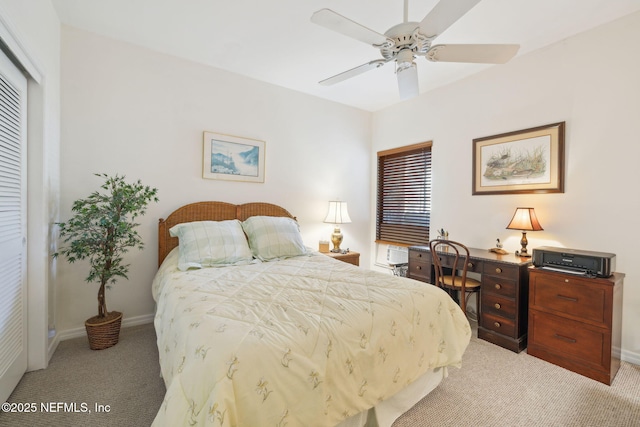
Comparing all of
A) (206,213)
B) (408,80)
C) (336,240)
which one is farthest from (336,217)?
(408,80)

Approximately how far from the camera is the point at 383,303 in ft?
5.12

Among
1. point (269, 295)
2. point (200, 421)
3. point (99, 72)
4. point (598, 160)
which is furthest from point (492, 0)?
point (99, 72)

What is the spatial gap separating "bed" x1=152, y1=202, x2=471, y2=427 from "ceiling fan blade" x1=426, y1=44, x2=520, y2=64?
5.03ft

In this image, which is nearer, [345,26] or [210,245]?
[345,26]

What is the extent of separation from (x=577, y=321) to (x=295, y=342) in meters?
2.24

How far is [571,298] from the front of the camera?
212 cm

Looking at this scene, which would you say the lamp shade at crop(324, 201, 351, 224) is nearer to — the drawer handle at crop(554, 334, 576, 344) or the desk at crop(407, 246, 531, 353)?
the desk at crop(407, 246, 531, 353)

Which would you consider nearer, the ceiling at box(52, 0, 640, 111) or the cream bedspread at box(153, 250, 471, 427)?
the cream bedspread at box(153, 250, 471, 427)

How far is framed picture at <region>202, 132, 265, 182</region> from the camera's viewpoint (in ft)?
10.2

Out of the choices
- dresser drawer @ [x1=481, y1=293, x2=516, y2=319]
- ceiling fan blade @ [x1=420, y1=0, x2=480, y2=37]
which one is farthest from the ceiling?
dresser drawer @ [x1=481, y1=293, x2=516, y2=319]

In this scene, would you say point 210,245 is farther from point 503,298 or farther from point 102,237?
point 503,298

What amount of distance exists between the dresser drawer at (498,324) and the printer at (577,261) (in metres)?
0.56

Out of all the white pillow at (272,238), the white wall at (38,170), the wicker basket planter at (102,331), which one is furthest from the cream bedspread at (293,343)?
the white wall at (38,170)

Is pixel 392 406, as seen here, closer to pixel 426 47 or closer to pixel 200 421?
pixel 200 421
